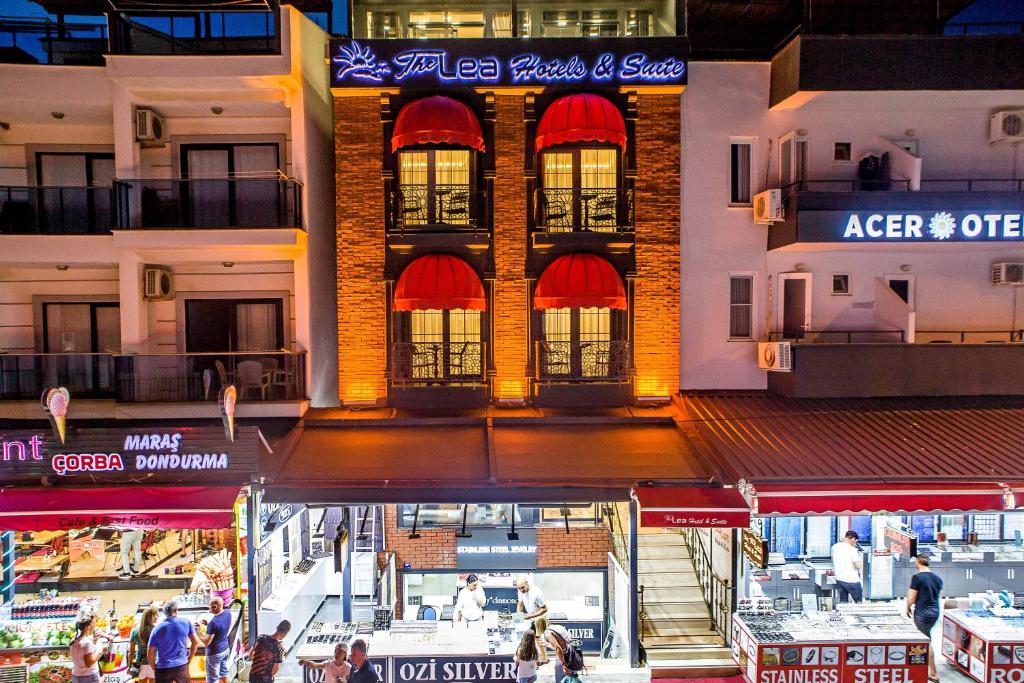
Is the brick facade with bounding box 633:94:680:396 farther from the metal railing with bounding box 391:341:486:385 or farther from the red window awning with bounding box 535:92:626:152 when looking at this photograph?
the metal railing with bounding box 391:341:486:385

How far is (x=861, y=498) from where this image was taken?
11016mm

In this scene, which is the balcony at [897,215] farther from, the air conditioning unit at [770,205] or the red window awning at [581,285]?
the red window awning at [581,285]

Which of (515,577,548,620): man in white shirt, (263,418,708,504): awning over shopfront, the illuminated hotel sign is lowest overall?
(515,577,548,620): man in white shirt

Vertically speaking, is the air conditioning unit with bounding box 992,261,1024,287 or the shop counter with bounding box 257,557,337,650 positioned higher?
the air conditioning unit with bounding box 992,261,1024,287

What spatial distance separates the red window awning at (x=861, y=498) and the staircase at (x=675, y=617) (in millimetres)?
3023

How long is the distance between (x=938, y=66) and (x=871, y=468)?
355 inches

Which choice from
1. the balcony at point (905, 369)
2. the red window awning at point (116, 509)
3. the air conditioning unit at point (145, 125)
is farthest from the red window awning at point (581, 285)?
the air conditioning unit at point (145, 125)

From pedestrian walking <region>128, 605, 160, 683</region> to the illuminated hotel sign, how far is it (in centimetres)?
1109

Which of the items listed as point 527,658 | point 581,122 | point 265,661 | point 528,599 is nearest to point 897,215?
point 581,122

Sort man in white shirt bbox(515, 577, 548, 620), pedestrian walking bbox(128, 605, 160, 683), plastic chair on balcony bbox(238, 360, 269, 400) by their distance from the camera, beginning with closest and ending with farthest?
pedestrian walking bbox(128, 605, 160, 683), man in white shirt bbox(515, 577, 548, 620), plastic chair on balcony bbox(238, 360, 269, 400)

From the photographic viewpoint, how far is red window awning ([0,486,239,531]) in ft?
35.3

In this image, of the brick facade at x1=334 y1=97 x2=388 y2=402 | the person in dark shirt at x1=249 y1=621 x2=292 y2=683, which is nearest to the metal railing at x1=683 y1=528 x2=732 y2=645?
the brick facade at x1=334 y1=97 x2=388 y2=402

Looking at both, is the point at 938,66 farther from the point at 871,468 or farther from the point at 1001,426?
the point at 871,468

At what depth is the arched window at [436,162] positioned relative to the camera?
1329cm
